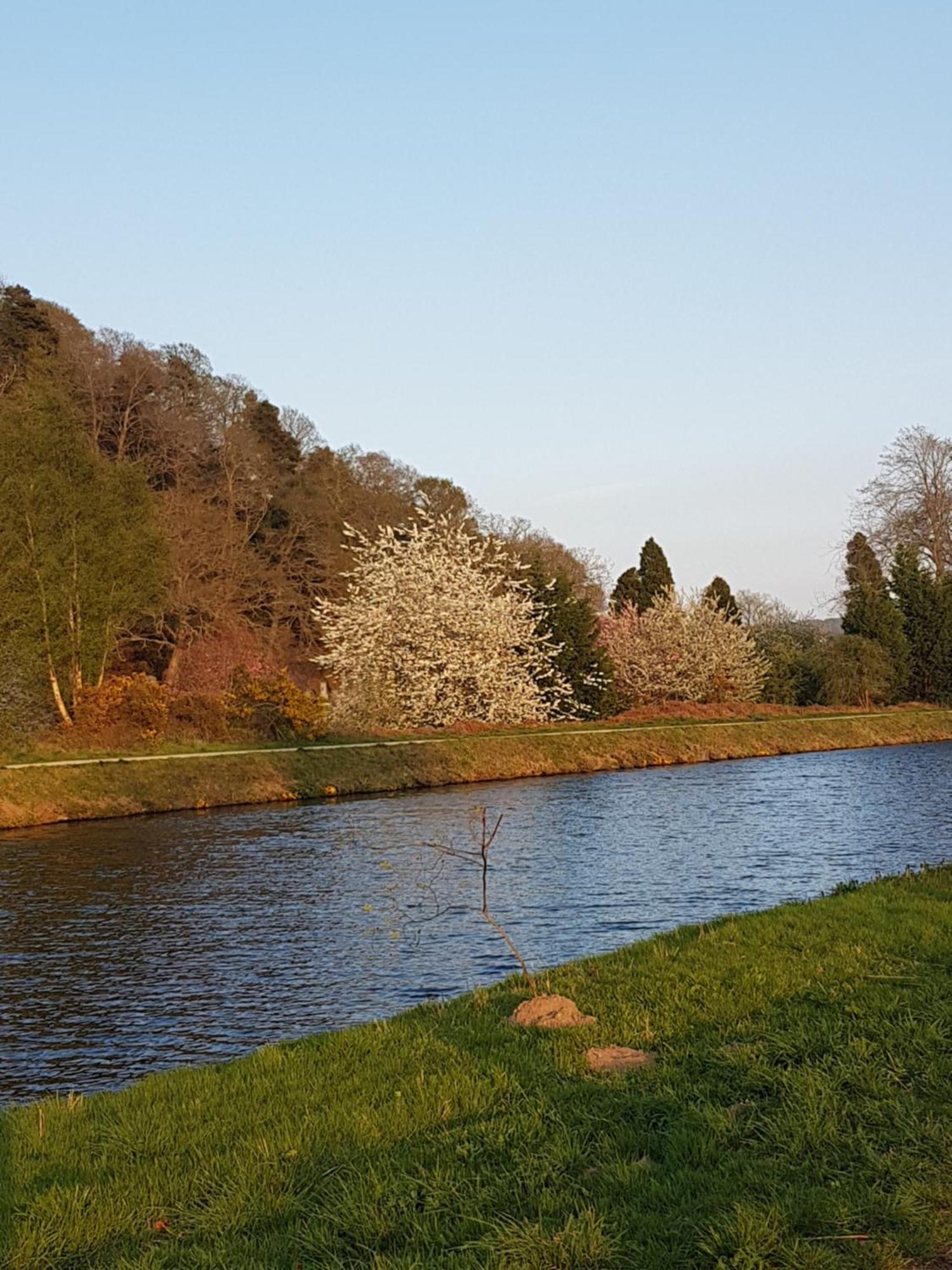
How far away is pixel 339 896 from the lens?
1503 centimetres

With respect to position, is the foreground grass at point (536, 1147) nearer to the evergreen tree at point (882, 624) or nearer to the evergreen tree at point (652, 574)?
the evergreen tree at point (882, 624)

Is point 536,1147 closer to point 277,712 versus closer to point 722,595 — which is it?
point 277,712

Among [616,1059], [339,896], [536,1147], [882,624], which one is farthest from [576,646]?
[536,1147]

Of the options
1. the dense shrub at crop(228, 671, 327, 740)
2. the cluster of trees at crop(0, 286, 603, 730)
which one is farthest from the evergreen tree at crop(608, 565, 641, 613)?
the dense shrub at crop(228, 671, 327, 740)

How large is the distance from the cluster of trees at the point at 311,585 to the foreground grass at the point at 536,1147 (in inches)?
923

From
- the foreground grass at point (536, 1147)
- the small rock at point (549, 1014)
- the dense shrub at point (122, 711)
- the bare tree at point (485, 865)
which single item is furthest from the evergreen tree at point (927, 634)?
the small rock at point (549, 1014)

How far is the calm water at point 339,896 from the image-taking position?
9719 millimetres

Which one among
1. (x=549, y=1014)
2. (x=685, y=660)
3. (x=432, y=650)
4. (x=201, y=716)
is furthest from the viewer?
(x=685, y=660)

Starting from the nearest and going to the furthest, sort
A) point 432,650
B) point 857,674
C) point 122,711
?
point 122,711 → point 432,650 → point 857,674

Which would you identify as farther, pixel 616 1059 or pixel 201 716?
pixel 201 716

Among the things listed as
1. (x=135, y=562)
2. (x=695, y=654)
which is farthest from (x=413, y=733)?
(x=695, y=654)

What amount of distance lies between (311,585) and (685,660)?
57.2 feet

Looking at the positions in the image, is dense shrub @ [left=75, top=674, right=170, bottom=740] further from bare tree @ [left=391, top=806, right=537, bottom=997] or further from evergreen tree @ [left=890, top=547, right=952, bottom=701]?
evergreen tree @ [left=890, top=547, right=952, bottom=701]

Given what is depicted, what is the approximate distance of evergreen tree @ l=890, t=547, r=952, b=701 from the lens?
55406 millimetres
